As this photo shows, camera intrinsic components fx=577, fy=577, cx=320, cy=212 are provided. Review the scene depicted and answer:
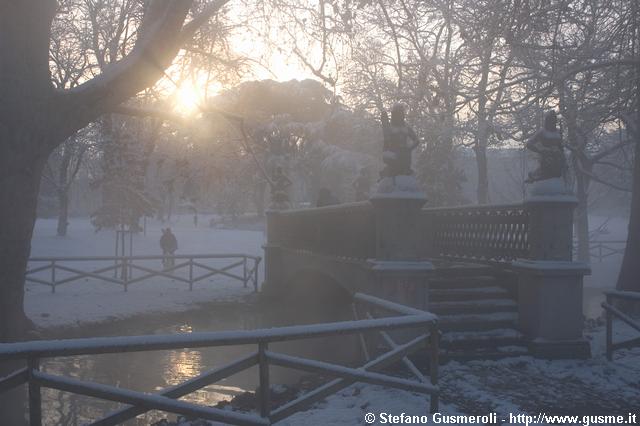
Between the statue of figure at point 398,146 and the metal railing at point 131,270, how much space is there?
12035 mm

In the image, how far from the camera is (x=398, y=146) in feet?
31.7

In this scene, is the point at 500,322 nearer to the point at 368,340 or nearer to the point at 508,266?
the point at 508,266

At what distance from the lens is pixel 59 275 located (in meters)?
25.1

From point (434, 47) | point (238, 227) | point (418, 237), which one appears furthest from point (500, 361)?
point (238, 227)

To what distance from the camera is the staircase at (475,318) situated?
919 centimetres

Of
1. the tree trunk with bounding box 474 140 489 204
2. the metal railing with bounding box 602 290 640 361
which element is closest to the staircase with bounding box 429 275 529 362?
the metal railing with bounding box 602 290 640 361

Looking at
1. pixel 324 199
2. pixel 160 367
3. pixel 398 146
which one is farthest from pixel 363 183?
Answer: pixel 160 367

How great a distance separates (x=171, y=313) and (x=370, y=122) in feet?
68.5

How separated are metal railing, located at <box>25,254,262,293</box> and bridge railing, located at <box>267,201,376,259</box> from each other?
4016mm

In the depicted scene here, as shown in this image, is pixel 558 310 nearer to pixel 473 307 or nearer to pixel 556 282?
pixel 556 282

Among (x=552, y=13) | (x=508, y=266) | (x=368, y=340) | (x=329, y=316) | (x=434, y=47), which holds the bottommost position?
(x=329, y=316)

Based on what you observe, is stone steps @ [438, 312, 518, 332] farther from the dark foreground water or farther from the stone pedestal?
the dark foreground water

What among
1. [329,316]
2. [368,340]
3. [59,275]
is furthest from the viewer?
[59,275]

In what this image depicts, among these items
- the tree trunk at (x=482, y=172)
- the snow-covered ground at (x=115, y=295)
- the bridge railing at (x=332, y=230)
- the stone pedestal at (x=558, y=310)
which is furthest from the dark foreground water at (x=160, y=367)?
the tree trunk at (x=482, y=172)
